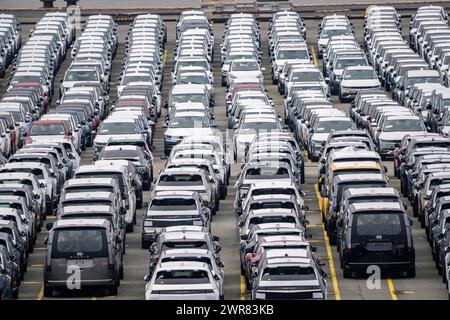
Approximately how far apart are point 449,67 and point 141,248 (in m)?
29.7

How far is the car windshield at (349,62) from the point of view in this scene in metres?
63.0

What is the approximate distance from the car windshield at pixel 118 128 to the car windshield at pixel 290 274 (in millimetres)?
21376

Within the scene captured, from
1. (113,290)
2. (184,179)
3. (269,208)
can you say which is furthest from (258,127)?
(113,290)

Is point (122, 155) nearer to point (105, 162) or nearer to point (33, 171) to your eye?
point (105, 162)

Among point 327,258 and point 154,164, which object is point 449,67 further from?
point 327,258

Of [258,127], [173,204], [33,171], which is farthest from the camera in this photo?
[258,127]

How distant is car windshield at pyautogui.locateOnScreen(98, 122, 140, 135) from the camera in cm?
4869

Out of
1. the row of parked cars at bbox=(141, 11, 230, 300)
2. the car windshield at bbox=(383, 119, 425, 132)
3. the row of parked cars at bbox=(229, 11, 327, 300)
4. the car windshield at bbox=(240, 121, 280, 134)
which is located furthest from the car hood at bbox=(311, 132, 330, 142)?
the row of parked cars at bbox=(141, 11, 230, 300)

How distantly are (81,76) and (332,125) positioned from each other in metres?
16.3

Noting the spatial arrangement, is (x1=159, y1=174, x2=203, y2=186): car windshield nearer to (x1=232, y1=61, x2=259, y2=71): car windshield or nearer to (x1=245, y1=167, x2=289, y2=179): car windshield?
(x1=245, y1=167, x2=289, y2=179): car windshield

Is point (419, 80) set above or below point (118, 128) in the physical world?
below

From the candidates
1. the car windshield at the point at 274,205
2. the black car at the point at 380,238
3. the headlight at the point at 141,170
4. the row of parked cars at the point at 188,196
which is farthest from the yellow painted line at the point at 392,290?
the headlight at the point at 141,170

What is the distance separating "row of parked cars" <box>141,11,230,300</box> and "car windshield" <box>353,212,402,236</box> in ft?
9.10

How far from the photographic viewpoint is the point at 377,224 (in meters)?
31.5
